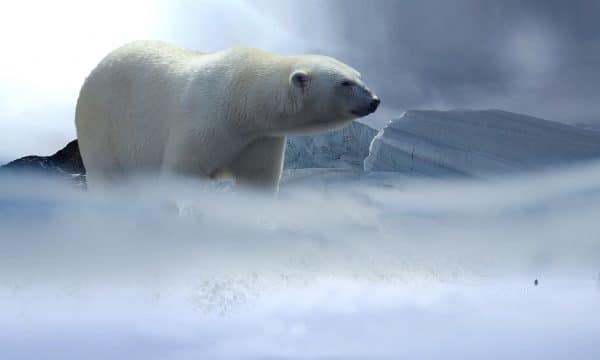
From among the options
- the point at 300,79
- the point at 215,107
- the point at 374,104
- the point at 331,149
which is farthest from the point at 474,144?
the point at 215,107

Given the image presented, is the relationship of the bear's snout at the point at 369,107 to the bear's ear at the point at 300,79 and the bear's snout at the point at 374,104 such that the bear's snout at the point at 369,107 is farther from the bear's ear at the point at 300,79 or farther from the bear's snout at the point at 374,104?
the bear's ear at the point at 300,79

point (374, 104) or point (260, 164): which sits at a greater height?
point (374, 104)

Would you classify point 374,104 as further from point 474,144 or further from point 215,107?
point 474,144

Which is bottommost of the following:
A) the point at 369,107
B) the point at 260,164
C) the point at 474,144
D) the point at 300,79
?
the point at 260,164

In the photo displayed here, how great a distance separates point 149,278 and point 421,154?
3703 millimetres

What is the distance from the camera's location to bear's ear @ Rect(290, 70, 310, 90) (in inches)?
137

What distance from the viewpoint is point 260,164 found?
3.88m

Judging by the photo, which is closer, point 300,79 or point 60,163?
point 300,79

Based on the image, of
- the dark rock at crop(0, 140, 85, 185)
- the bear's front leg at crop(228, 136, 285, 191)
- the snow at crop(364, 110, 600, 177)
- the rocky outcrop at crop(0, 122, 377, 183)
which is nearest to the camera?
the bear's front leg at crop(228, 136, 285, 191)

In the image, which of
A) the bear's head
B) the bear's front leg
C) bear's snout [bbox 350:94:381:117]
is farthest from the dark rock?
bear's snout [bbox 350:94:381:117]

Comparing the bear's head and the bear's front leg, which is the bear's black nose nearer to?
the bear's head

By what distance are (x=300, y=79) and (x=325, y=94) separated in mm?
155

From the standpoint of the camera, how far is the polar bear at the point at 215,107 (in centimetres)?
354

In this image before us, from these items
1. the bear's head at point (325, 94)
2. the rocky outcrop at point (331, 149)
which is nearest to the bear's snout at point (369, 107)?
the bear's head at point (325, 94)
